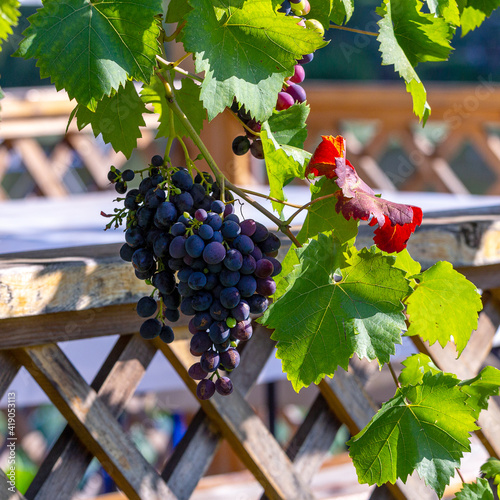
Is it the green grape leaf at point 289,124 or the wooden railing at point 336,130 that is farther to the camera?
the wooden railing at point 336,130

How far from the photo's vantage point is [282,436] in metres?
4.68

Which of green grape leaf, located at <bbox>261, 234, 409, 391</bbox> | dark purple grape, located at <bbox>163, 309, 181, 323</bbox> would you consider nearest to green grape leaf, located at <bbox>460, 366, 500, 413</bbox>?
green grape leaf, located at <bbox>261, 234, 409, 391</bbox>

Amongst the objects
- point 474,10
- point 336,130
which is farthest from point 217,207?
point 336,130

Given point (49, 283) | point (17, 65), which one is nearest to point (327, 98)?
point (49, 283)

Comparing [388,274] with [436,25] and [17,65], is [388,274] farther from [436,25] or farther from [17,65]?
[17,65]

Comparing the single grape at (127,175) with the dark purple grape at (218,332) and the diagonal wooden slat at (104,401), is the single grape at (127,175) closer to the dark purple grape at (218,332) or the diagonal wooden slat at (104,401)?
the dark purple grape at (218,332)

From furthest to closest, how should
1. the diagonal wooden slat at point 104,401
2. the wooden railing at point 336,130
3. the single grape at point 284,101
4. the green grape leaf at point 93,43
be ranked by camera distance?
the wooden railing at point 336,130 → the diagonal wooden slat at point 104,401 → the single grape at point 284,101 → the green grape leaf at point 93,43

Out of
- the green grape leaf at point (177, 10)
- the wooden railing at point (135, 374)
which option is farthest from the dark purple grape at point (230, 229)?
the wooden railing at point (135, 374)

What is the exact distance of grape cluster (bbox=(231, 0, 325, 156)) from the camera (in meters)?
0.54

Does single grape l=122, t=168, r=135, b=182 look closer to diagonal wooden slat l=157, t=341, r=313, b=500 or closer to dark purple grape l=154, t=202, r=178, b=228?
dark purple grape l=154, t=202, r=178, b=228

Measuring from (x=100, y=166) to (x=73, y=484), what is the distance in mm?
2335

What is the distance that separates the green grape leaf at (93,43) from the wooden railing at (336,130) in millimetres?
1944

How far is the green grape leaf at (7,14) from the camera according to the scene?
0.56m

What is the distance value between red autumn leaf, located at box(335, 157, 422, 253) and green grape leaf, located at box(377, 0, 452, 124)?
13cm
